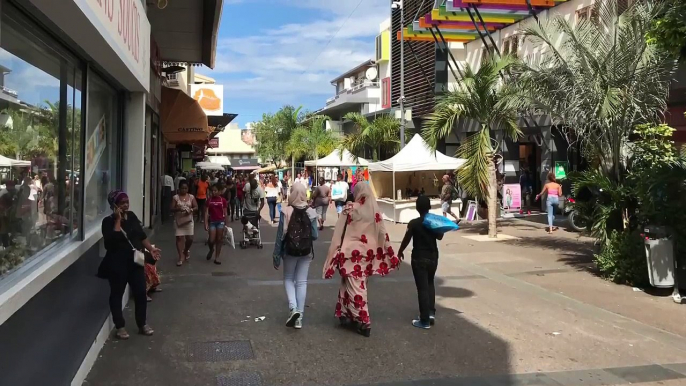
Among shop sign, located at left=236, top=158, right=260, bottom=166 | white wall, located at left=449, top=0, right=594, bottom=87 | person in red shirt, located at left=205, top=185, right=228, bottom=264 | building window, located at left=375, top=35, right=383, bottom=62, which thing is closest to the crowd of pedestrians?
person in red shirt, located at left=205, top=185, right=228, bottom=264

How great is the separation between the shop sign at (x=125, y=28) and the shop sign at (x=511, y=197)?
591 inches

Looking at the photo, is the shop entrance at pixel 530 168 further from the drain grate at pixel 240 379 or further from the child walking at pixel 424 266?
the drain grate at pixel 240 379

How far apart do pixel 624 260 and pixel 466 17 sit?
53.9 ft

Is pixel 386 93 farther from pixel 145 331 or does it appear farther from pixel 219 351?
pixel 219 351

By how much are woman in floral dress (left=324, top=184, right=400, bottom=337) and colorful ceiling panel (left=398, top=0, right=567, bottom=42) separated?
15.4 meters

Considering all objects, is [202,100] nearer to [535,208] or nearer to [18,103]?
[535,208]

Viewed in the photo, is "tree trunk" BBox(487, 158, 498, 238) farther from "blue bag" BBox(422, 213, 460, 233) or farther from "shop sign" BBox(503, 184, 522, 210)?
"blue bag" BBox(422, 213, 460, 233)

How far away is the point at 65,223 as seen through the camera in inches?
219

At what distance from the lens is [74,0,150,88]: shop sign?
4609 millimetres

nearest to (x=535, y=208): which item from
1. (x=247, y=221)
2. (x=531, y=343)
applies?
(x=247, y=221)

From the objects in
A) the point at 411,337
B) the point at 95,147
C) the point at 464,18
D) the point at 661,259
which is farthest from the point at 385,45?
the point at 411,337

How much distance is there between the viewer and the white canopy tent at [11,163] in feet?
12.1

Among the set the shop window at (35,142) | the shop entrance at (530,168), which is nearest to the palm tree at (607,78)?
the shop window at (35,142)

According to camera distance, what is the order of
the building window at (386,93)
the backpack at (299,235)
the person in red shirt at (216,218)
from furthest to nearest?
the building window at (386,93) < the person in red shirt at (216,218) < the backpack at (299,235)
